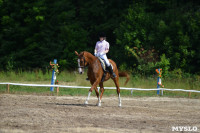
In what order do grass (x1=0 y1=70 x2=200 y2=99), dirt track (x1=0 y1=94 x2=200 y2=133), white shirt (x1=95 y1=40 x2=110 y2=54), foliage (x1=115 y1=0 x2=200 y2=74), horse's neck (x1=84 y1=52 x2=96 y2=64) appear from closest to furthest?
1. dirt track (x1=0 y1=94 x2=200 y2=133)
2. horse's neck (x1=84 y1=52 x2=96 y2=64)
3. white shirt (x1=95 y1=40 x2=110 y2=54)
4. grass (x1=0 y1=70 x2=200 y2=99)
5. foliage (x1=115 y1=0 x2=200 y2=74)

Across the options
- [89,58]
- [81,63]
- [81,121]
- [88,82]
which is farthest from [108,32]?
[81,121]

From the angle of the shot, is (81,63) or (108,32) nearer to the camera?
(81,63)

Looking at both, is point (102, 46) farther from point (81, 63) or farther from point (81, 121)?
point (81, 121)

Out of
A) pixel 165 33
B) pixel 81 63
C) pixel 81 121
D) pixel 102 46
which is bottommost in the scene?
pixel 81 121

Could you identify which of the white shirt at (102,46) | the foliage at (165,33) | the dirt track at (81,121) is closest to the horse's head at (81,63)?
the white shirt at (102,46)

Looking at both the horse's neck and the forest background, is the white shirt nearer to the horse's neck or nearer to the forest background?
the horse's neck

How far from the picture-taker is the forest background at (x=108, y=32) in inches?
1209

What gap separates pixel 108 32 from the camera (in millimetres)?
38375

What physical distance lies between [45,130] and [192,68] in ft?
82.9

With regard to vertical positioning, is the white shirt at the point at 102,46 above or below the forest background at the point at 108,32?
below

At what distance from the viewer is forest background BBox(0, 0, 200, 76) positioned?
1209 inches

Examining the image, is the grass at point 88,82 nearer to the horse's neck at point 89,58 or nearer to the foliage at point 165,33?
the foliage at point 165,33

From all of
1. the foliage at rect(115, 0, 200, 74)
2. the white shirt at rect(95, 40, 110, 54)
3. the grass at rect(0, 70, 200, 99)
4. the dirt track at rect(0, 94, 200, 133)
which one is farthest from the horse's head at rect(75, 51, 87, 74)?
the foliage at rect(115, 0, 200, 74)

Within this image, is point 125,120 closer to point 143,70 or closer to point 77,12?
point 143,70
